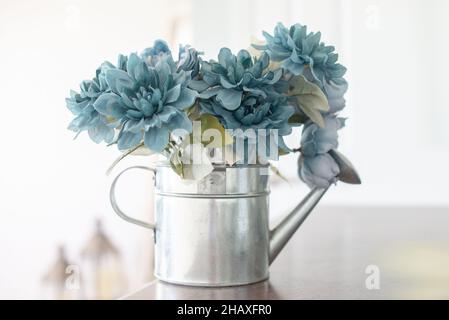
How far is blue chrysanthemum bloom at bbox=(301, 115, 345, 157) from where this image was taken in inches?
28.3

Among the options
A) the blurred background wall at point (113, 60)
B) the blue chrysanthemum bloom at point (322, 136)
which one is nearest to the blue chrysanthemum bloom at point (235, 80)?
the blue chrysanthemum bloom at point (322, 136)

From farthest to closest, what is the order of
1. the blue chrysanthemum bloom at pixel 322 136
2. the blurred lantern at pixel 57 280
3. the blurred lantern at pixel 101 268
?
the blurred lantern at pixel 101 268 < the blurred lantern at pixel 57 280 < the blue chrysanthemum bloom at pixel 322 136

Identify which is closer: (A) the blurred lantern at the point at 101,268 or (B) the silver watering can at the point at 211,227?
(B) the silver watering can at the point at 211,227

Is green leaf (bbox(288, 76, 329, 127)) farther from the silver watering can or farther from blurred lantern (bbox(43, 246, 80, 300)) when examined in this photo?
blurred lantern (bbox(43, 246, 80, 300))

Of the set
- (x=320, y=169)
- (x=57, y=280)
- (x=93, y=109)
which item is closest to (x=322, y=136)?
(x=320, y=169)

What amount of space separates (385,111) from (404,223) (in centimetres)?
99

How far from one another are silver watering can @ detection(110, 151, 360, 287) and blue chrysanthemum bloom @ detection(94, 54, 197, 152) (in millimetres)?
93

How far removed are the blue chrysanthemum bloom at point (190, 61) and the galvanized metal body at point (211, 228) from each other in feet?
0.37

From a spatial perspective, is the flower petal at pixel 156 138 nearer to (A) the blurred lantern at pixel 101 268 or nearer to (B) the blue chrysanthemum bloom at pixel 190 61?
(B) the blue chrysanthemum bloom at pixel 190 61

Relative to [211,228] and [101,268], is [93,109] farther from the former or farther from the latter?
[101,268]

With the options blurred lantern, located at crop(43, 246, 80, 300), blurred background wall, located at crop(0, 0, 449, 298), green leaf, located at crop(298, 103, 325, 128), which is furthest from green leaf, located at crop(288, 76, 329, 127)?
blurred lantern, located at crop(43, 246, 80, 300)

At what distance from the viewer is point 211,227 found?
65 cm

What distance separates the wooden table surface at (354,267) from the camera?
64 cm

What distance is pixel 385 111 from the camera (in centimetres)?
226
